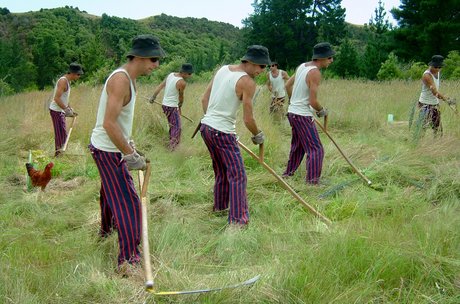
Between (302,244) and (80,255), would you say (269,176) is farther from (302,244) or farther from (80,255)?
(80,255)

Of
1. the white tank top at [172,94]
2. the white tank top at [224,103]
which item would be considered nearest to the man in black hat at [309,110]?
the white tank top at [224,103]

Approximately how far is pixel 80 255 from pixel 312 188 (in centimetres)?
253

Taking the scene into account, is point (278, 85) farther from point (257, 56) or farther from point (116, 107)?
point (116, 107)

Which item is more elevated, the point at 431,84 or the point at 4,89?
the point at 431,84

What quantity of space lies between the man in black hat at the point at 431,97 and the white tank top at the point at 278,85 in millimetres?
2797

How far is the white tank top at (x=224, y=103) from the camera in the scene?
3607mm

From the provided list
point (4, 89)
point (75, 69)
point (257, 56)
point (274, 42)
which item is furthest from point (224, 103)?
point (274, 42)

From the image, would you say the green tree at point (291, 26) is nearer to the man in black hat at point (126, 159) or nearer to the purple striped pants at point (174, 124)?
the purple striped pants at point (174, 124)

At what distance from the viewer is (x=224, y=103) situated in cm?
364

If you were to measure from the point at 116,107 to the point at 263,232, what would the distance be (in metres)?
1.47

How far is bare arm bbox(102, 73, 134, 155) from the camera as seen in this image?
260 centimetres

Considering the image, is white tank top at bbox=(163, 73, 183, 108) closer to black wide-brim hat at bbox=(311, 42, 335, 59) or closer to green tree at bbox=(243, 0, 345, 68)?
black wide-brim hat at bbox=(311, 42, 335, 59)

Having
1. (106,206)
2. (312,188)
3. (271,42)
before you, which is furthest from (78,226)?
(271,42)

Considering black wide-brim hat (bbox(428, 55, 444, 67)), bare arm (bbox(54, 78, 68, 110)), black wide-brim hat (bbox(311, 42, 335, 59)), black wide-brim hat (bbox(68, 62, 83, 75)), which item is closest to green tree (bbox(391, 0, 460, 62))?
black wide-brim hat (bbox(428, 55, 444, 67))
